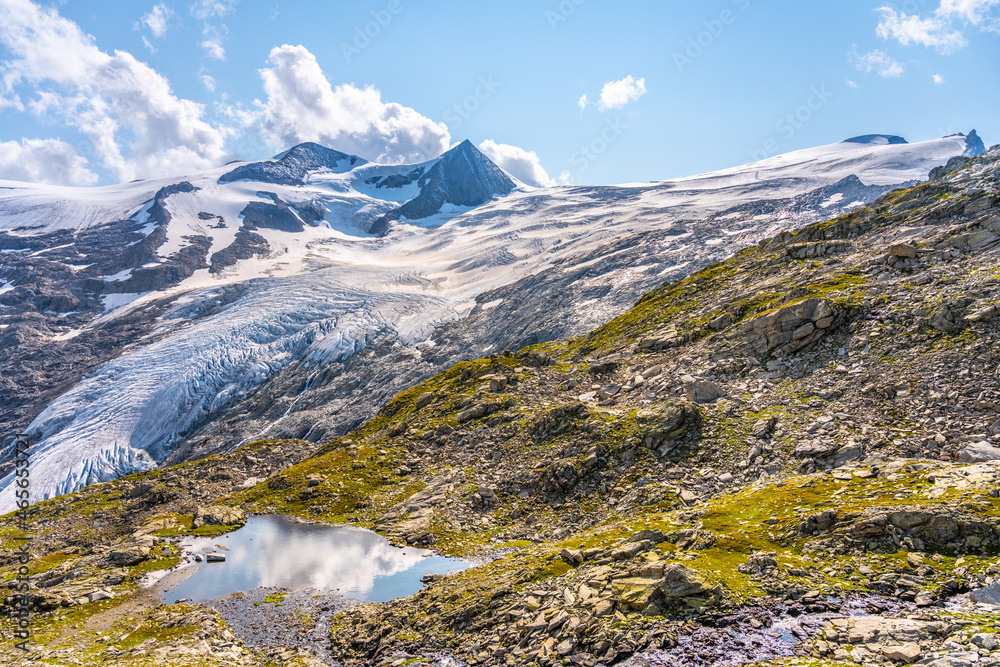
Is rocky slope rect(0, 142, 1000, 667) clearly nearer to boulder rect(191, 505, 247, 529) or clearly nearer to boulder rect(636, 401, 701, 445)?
boulder rect(636, 401, 701, 445)

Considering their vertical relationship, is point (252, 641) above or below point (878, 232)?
below

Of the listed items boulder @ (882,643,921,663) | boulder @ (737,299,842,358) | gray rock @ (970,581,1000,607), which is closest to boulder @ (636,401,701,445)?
boulder @ (737,299,842,358)

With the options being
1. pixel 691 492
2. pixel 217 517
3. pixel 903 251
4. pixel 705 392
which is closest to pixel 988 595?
pixel 691 492

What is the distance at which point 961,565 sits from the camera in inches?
734

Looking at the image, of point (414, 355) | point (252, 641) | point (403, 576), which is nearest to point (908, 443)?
point (403, 576)

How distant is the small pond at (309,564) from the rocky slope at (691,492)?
189 centimetres

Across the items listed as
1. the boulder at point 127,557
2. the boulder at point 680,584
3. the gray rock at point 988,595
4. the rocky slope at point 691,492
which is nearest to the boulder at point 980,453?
the rocky slope at point 691,492

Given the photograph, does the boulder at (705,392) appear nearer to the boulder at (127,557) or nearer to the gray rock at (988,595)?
the gray rock at (988,595)

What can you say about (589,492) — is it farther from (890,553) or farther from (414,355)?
(414,355)

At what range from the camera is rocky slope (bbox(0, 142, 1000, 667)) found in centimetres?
1912

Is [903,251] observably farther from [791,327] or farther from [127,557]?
[127,557]

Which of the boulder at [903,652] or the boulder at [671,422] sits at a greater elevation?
the boulder at [671,422]

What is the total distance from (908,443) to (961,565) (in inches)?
449

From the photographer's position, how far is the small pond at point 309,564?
30172 millimetres
